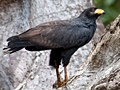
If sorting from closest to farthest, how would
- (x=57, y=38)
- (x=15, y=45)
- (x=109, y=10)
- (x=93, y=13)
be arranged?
(x=15, y=45), (x=57, y=38), (x=93, y=13), (x=109, y=10)

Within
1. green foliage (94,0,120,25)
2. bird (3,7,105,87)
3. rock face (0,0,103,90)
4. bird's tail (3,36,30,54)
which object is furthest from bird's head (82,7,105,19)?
green foliage (94,0,120,25)

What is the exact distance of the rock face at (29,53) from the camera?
258 inches

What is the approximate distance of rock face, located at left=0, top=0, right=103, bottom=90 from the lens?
6543 millimetres

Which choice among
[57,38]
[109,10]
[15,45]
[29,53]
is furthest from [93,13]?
[109,10]

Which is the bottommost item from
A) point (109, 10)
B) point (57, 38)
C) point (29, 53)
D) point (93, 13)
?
point (29, 53)

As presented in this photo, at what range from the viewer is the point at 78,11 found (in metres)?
7.23

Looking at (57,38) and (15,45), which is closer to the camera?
Answer: (15,45)

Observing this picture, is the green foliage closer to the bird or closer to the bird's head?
the bird's head

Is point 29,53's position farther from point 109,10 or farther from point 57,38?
point 109,10

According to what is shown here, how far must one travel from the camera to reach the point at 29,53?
686cm

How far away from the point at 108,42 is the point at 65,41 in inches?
35.6

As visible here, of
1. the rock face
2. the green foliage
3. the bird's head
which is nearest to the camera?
the bird's head

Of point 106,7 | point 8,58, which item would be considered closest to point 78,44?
point 8,58

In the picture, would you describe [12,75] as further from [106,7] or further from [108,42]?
[106,7]
